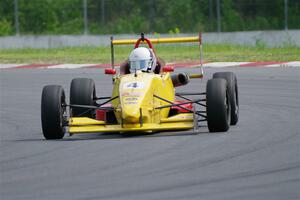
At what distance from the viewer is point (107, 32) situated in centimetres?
3694

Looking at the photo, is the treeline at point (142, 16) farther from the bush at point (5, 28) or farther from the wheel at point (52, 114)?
the wheel at point (52, 114)

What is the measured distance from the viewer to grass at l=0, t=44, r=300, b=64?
27828 millimetres

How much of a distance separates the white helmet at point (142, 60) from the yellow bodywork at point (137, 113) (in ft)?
1.49

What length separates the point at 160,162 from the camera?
435 inches

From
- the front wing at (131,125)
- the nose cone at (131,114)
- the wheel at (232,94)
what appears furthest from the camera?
the wheel at (232,94)

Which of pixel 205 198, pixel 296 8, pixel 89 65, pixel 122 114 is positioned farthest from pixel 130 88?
pixel 296 8

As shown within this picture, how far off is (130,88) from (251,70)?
36.5ft

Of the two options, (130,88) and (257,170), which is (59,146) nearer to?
(130,88)

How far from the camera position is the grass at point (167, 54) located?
2783 centimetres

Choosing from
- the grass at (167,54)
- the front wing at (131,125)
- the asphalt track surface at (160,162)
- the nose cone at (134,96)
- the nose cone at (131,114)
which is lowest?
the asphalt track surface at (160,162)

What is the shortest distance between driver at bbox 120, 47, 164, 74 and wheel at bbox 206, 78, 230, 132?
124cm

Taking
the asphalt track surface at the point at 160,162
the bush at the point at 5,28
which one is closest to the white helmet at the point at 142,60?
the asphalt track surface at the point at 160,162

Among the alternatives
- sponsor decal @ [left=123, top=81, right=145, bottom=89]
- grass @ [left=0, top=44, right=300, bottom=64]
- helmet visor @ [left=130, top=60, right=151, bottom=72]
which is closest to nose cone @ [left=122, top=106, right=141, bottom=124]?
sponsor decal @ [left=123, top=81, right=145, bottom=89]

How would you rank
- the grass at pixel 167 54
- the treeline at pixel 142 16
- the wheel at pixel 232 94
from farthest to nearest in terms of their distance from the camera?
the treeline at pixel 142 16 → the grass at pixel 167 54 → the wheel at pixel 232 94
